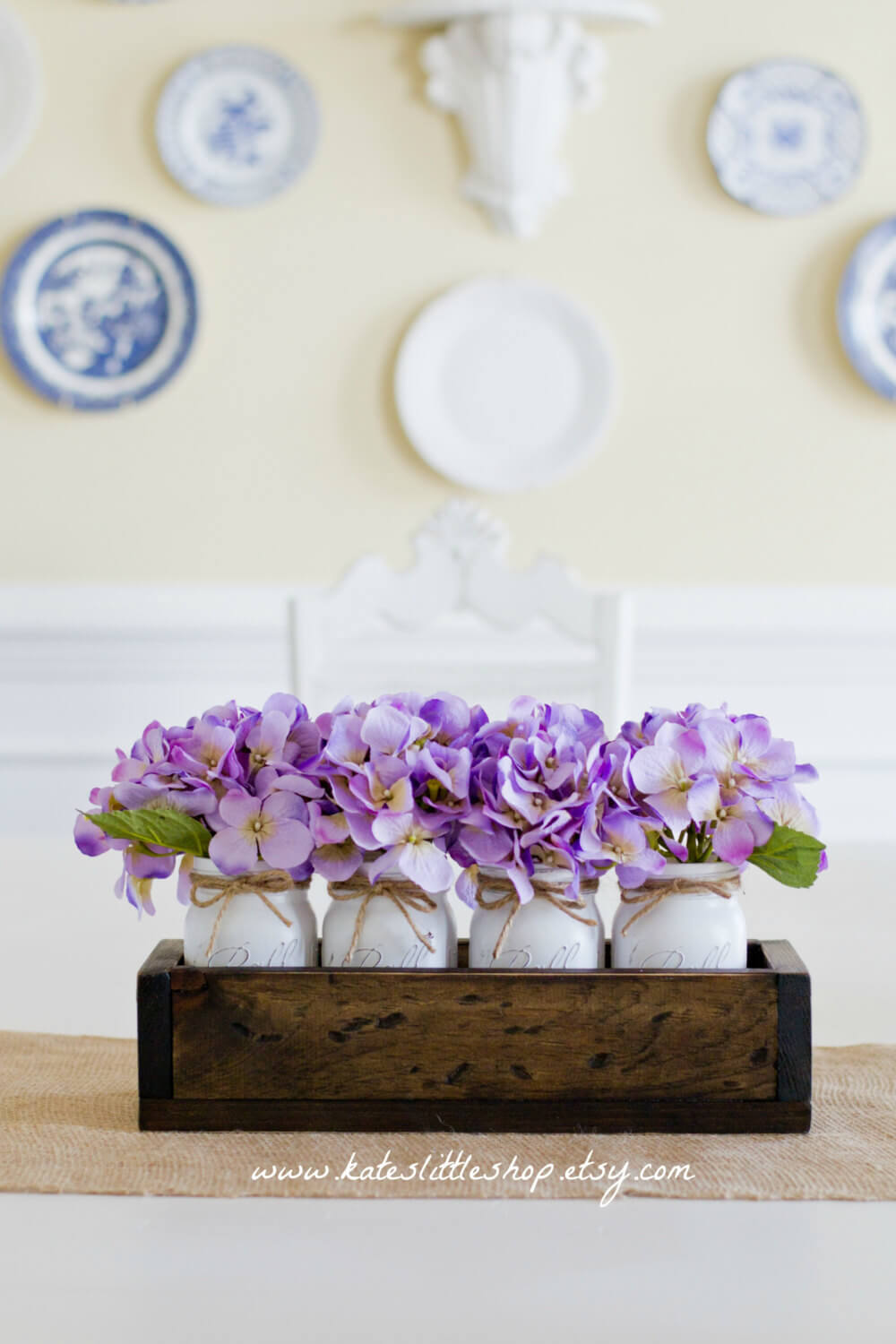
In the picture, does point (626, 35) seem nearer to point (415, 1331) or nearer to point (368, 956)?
point (368, 956)

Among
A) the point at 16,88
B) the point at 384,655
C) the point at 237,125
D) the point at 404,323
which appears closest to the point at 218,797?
the point at 384,655

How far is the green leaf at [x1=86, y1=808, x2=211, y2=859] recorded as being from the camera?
0.69 metres

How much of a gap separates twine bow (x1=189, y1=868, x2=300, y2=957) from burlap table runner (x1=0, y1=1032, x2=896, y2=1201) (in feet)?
0.35

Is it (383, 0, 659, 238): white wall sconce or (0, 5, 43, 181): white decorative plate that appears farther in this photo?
(0, 5, 43, 181): white decorative plate

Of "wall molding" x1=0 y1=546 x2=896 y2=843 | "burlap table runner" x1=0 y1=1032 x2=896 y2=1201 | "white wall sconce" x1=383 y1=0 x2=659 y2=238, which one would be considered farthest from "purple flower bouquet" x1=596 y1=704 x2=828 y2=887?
"white wall sconce" x1=383 y1=0 x2=659 y2=238

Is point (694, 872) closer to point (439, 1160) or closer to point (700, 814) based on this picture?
point (700, 814)

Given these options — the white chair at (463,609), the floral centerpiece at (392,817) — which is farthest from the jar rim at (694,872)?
the white chair at (463,609)

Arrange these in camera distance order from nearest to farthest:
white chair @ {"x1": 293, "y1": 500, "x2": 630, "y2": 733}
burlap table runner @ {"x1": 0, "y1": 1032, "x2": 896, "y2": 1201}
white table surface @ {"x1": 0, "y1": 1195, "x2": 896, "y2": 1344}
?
white table surface @ {"x1": 0, "y1": 1195, "x2": 896, "y2": 1344}
burlap table runner @ {"x1": 0, "y1": 1032, "x2": 896, "y2": 1201}
white chair @ {"x1": 293, "y1": 500, "x2": 630, "y2": 733}

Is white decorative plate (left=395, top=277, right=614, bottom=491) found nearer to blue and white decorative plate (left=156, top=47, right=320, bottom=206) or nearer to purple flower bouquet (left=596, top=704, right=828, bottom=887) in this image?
blue and white decorative plate (left=156, top=47, right=320, bottom=206)

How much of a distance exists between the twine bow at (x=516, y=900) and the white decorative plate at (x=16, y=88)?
253 centimetres

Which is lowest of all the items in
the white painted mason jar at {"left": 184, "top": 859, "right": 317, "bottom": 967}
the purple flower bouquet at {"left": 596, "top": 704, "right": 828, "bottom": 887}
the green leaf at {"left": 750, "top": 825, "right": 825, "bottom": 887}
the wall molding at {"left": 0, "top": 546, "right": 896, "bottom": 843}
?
the wall molding at {"left": 0, "top": 546, "right": 896, "bottom": 843}

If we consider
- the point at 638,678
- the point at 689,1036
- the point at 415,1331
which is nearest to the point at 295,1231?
the point at 415,1331

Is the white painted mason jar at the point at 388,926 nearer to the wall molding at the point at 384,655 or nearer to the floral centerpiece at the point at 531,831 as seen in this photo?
the floral centerpiece at the point at 531,831

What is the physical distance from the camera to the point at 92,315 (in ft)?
9.10
